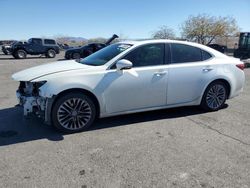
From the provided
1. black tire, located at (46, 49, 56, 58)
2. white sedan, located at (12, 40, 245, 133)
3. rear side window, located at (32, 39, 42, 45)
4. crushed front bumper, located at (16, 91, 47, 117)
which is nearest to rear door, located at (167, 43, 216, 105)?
white sedan, located at (12, 40, 245, 133)

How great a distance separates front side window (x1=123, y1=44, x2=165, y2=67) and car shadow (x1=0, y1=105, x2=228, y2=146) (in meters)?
1.11

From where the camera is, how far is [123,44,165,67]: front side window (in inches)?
212

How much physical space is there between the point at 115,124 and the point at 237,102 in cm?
346

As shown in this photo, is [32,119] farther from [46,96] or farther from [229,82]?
[229,82]

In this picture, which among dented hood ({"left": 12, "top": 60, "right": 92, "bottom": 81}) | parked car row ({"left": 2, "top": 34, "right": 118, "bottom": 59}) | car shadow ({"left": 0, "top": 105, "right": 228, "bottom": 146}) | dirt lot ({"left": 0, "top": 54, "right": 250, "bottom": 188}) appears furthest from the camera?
parked car row ({"left": 2, "top": 34, "right": 118, "bottom": 59})

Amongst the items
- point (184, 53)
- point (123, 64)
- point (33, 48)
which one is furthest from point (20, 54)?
point (123, 64)

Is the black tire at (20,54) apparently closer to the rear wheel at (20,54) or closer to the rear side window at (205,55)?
the rear wheel at (20,54)

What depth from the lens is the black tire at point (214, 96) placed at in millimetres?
6156

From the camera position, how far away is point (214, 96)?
627 cm

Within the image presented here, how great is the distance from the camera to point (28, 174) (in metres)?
3.53

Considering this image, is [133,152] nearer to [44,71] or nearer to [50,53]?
[44,71]

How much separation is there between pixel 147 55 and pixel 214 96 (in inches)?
72.0

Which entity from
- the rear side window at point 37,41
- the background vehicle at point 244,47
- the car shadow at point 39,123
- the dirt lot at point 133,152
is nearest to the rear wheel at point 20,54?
the rear side window at point 37,41

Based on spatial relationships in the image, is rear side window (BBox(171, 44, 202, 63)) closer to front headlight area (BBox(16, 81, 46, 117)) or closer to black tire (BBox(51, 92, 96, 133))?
black tire (BBox(51, 92, 96, 133))
